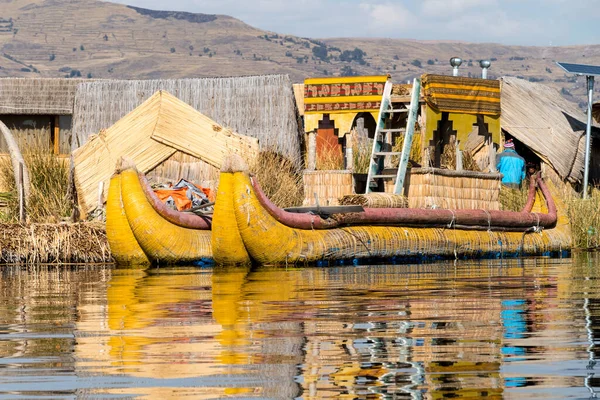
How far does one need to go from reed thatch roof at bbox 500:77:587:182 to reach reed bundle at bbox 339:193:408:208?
7.39 meters

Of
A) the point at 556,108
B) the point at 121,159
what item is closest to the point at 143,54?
the point at 556,108

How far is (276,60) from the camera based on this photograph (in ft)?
473

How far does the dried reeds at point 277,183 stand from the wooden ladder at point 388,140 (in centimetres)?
145

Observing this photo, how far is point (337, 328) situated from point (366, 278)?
517cm

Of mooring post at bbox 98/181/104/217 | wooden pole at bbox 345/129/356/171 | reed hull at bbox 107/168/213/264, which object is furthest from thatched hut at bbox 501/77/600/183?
reed hull at bbox 107/168/213/264

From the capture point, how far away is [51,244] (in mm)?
16609

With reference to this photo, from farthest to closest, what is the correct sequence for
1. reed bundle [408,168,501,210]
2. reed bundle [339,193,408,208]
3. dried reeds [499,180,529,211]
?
dried reeds [499,180,529,211]
reed bundle [408,168,501,210]
reed bundle [339,193,408,208]

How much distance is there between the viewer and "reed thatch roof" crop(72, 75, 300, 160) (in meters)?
24.3

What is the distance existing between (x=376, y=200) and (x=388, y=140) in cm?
254

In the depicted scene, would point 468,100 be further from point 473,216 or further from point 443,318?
point 443,318

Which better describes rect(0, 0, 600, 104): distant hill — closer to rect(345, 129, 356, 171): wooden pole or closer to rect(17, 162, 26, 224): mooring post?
rect(345, 129, 356, 171): wooden pole

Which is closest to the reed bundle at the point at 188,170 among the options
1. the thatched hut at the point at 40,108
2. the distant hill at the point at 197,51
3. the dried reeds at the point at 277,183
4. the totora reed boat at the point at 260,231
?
the dried reeds at the point at 277,183

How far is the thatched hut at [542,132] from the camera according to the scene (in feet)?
80.3

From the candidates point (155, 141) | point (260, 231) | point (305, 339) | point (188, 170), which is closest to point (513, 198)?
point (188, 170)
